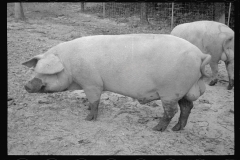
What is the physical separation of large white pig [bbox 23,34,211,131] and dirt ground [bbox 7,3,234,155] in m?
0.29

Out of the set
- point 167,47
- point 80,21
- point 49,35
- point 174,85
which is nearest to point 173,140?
point 174,85

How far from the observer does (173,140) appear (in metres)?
3.35

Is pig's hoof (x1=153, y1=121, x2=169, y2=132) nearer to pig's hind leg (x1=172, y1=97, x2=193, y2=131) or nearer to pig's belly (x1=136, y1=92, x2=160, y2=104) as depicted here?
pig's hind leg (x1=172, y1=97, x2=193, y2=131)

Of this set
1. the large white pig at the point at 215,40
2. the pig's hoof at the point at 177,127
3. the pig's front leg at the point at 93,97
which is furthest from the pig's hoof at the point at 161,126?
the large white pig at the point at 215,40

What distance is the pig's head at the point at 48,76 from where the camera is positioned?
3.40 metres

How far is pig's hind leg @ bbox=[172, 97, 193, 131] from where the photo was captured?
3.55m

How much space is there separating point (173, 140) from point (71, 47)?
6.29 ft

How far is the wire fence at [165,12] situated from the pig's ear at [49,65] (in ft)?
21.8

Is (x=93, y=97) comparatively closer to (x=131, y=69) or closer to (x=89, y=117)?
(x=89, y=117)

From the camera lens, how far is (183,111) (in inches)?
142

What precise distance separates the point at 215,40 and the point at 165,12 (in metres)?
5.15

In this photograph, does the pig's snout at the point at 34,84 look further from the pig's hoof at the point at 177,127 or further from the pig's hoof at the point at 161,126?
the pig's hoof at the point at 177,127

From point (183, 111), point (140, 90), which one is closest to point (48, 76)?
point (140, 90)

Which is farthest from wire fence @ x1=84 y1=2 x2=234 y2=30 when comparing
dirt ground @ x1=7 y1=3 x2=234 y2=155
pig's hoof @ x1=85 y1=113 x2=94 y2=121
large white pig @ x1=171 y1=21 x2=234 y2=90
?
pig's hoof @ x1=85 y1=113 x2=94 y2=121
